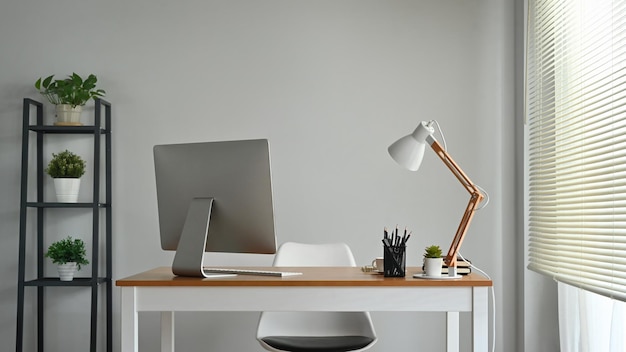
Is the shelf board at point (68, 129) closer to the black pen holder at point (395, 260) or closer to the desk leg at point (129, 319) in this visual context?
the desk leg at point (129, 319)

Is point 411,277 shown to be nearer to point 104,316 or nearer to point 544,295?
point 544,295

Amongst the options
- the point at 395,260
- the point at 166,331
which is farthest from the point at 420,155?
the point at 166,331

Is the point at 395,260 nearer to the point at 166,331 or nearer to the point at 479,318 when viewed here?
the point at 479,318

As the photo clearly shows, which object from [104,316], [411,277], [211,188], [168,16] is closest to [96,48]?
[168,16]

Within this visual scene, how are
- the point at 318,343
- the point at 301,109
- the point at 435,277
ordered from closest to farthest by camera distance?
the point at 435,277, the point at 318,343, the point at 301,109

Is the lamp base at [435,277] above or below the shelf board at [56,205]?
below

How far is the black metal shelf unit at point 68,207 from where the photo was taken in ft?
12.2

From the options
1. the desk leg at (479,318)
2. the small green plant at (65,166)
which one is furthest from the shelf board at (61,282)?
the desk leg at (479,318)

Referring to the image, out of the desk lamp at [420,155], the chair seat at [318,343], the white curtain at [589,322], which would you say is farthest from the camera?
the chair seat at [318,343]

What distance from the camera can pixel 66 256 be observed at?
3740 mm

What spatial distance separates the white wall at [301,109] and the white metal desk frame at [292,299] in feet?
5.14

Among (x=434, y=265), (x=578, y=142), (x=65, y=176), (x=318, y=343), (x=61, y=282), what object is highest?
(x=578, y=142)

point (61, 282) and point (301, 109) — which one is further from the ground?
point (301, 109)

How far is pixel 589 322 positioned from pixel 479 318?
0.97 m
